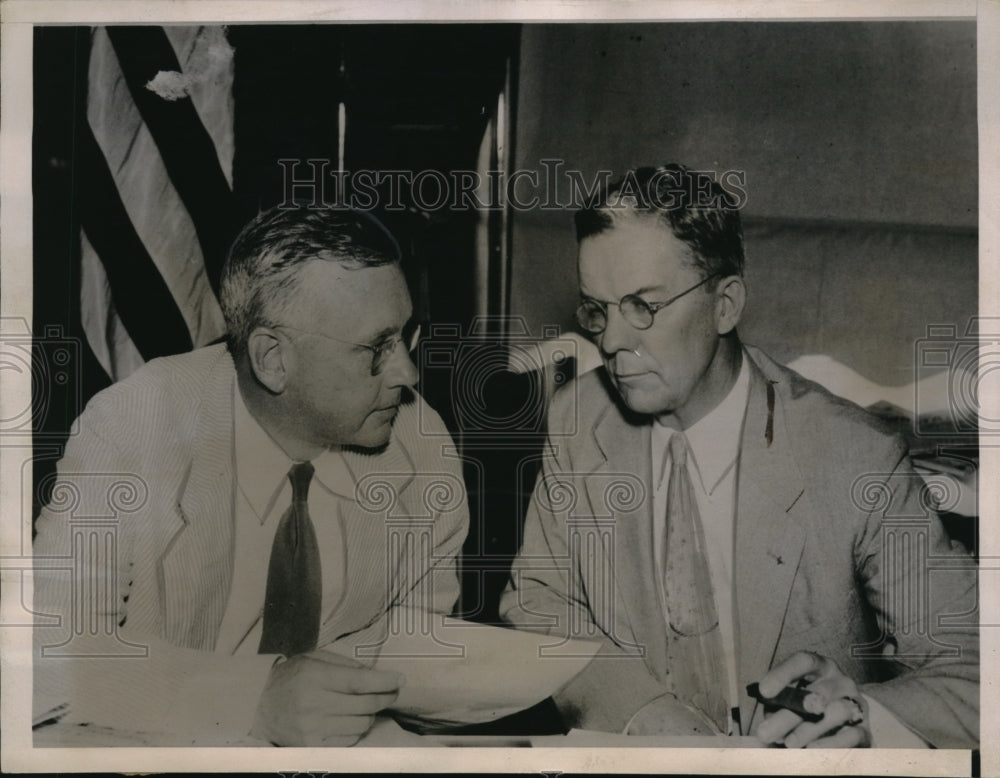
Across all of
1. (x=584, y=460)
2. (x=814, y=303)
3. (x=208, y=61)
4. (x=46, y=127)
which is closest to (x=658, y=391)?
(x=584, y=460)

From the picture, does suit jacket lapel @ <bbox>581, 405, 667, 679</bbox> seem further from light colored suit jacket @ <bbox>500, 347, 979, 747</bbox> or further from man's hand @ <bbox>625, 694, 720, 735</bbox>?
man's hand @ <bbox>625, 694, 720, 735</bbox>

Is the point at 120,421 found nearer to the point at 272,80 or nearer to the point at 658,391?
the point at 272,80

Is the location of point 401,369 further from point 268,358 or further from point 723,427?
point 723,427

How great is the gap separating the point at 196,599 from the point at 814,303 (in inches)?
106

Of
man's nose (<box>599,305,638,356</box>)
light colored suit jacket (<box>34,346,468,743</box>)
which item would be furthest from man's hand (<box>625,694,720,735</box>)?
man's nose (<box>599,305,638,356</box>)

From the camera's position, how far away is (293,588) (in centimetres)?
356

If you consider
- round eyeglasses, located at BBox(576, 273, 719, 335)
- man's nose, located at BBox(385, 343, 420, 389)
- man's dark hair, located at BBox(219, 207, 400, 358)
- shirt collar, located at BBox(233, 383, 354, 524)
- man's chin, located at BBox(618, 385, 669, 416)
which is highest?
man's dark hair, located at BBox(219, 207, 400, 358)
